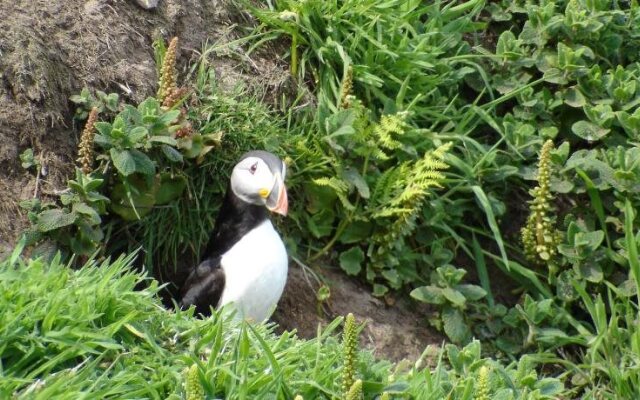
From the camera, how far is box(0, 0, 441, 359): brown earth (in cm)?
485

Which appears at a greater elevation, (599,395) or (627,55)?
(627,55)

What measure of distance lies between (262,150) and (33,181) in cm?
102

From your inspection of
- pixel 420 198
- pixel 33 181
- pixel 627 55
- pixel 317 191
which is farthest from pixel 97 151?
pixel 627 55

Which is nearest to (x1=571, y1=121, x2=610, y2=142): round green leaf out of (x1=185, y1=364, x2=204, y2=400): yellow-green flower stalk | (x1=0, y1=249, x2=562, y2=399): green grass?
(x1=0, y1=249, x2=562, y2=399): green grass

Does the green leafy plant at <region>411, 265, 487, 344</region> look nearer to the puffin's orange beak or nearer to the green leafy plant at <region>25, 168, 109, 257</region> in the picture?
the puffin's orange beak

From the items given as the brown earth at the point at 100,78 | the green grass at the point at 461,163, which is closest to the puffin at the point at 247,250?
the green grass at the point at 461,163

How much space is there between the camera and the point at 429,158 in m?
5.40

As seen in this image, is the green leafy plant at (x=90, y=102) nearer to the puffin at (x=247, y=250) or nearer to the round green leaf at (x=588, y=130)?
the puffin at (x=247, y=250)

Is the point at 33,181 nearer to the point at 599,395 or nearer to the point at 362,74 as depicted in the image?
the point at 362,74

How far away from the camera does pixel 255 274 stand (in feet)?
16.2

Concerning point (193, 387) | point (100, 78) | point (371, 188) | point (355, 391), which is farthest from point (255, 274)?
point (193, 387)

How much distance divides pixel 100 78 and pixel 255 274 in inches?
43.5

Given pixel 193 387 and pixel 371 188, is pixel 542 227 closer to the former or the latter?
pixel 371 188

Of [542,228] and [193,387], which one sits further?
[542,228]
